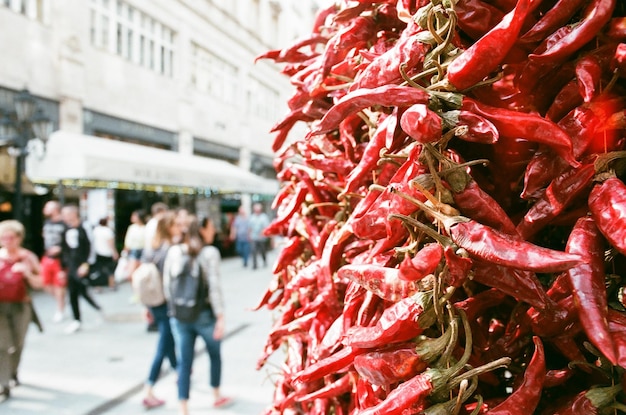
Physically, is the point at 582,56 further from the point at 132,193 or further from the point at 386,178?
the point at 132,193

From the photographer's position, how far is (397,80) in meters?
1.06

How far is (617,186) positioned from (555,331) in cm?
25

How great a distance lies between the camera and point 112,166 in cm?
1078

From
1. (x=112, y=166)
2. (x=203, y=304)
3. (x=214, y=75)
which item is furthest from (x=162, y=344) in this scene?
(x=214, y=75)

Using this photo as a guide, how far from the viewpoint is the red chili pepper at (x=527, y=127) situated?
89cm

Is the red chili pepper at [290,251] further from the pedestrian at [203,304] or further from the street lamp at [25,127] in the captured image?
the street lamp at [25,127]

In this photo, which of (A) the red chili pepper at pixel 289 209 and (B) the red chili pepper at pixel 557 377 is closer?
(B) the red chili pepper at pixel 557 377

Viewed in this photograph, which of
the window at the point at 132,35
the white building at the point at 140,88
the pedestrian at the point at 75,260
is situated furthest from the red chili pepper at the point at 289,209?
the window at the point at 132,35

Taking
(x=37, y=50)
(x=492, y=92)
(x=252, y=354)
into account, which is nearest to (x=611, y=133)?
(x=492, y=92)

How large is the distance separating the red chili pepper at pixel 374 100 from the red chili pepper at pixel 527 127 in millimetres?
84

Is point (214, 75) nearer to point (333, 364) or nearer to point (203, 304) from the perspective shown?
point (203, 304)

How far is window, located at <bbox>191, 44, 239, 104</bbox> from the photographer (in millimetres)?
20156

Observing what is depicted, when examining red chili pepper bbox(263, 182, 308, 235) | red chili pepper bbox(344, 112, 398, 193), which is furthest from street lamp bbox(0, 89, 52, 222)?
red chili pepper bbox(344, 112, 398, 193)

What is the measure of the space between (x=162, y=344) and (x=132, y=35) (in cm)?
1278
